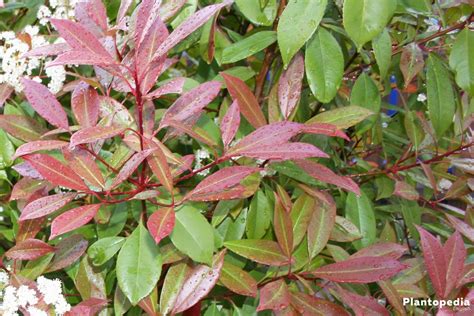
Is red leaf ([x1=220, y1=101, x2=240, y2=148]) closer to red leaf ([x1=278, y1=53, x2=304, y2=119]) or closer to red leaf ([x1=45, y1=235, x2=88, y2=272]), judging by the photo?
red leaf ([x1=278, y1=53, x2=304, y2=119])

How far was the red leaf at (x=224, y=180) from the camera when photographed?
0.71m

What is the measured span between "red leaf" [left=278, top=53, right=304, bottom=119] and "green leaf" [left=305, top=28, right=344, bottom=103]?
0.02 meters

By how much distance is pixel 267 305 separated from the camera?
2.48 feet

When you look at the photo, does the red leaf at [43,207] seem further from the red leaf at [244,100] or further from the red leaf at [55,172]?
the red leaf at [244,100]

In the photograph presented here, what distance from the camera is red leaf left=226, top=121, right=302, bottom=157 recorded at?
2.32 ft

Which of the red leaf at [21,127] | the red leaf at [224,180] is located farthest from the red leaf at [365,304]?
the red leaf at [21,127]

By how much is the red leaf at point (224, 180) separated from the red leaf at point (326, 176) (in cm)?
12

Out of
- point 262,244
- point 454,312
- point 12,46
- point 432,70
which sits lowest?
point 454,312

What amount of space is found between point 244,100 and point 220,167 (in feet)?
0.41

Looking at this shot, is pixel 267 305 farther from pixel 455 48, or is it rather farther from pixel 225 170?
pixel 455 48

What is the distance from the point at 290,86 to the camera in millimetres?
843

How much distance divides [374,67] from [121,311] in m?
0.52

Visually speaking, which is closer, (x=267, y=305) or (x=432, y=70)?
(x=267, y=305)

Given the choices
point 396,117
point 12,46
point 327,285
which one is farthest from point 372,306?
point 12,46
